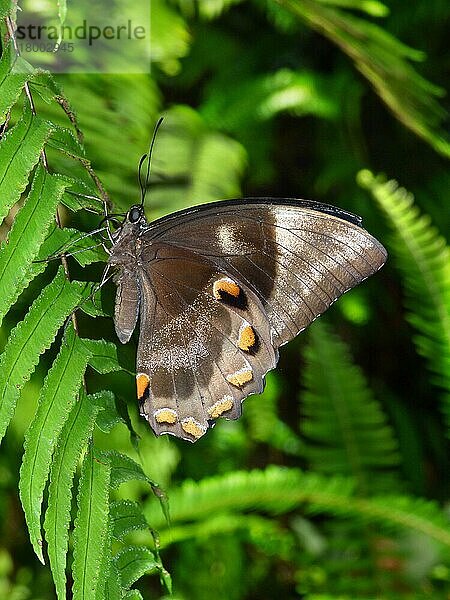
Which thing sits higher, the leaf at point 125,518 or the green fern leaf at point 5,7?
the green fern leaf at point 5,7

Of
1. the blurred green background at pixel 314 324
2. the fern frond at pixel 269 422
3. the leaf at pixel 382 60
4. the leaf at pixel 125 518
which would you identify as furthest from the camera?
the fern frond at pixel 269 422

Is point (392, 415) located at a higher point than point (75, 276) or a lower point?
lower

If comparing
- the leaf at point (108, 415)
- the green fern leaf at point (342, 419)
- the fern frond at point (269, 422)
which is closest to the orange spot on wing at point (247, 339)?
the leaf at point (108, 415)

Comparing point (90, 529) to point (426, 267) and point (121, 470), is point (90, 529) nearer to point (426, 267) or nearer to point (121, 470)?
point (121, 470)

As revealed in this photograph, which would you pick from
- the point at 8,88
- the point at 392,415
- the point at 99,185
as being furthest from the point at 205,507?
the point at 8,88

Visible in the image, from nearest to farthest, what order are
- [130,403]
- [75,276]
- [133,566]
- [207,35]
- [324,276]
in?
1. [133,566]
2. [324,276]
3. [75,276]
4. [130,403]
5. [207,35]

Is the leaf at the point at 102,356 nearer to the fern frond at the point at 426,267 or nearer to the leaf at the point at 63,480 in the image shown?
the leaf at the point at 63,480

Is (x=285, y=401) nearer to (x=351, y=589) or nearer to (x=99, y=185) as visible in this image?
(x=351, y=589)

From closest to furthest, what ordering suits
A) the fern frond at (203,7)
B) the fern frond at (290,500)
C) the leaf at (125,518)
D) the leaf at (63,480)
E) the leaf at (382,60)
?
1. the leaf at (63,480)
2. the leaf at (125,518)
3. the leaf at (382,60)
4. the fern frond at (290,500)
5. the fern frond at (203,7)
